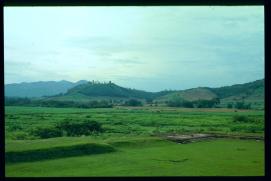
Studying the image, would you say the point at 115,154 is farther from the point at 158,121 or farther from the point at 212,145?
the point at 212,145

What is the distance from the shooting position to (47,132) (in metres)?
9.45

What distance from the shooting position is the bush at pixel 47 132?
9323mm

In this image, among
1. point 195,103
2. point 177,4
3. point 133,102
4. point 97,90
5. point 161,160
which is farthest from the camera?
point 161,160

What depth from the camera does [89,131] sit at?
31.4 feet

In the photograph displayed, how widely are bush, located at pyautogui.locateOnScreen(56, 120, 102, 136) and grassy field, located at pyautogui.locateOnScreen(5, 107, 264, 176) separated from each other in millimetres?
148

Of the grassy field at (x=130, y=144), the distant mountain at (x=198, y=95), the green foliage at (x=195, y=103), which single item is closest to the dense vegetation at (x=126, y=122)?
the grassy field at (x=130, y=144)

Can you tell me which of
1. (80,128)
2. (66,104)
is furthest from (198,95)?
(66,104)

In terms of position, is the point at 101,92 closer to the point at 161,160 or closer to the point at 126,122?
the point at 126,122

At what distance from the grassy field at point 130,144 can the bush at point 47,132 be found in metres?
0.12

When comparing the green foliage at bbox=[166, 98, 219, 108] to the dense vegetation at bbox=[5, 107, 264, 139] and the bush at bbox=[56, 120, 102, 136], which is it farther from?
the bush at bbox=[56, 120, 102, 136]

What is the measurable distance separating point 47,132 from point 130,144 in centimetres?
214

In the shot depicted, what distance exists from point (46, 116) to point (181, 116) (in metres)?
3.46

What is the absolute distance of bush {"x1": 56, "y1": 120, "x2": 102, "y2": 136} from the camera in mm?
9422

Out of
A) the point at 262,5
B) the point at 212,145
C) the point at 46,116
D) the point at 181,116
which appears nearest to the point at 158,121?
the point at 181,116
